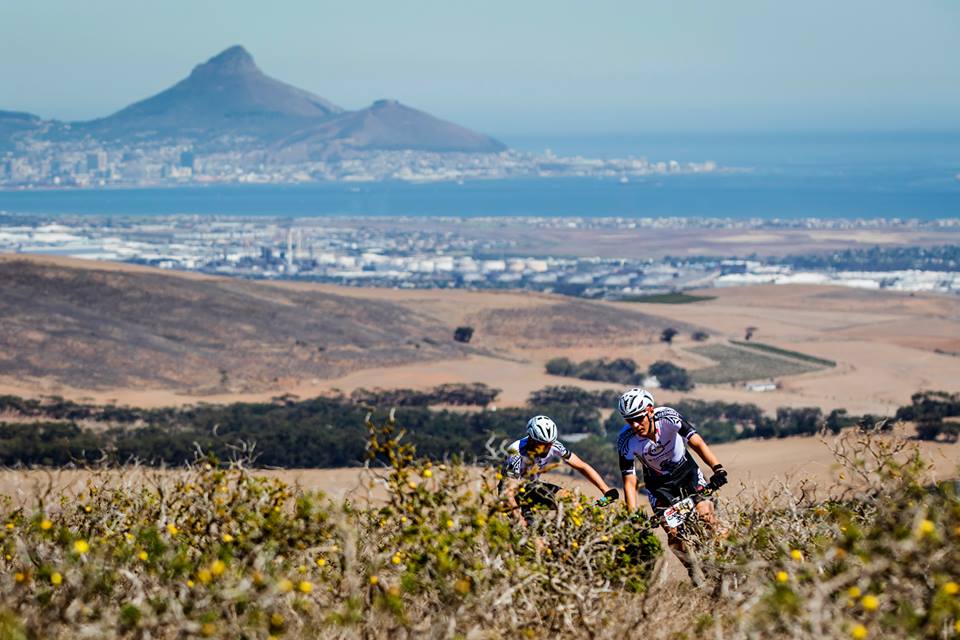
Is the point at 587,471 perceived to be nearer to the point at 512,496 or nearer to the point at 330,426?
the point at 512,496

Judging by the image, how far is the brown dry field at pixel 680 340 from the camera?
130ft

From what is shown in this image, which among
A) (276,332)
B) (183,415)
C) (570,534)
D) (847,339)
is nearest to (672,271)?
(847,339)

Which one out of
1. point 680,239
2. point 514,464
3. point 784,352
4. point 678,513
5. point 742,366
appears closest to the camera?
point 514,464

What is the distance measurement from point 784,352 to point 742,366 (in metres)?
4.00

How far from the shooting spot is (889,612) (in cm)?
560

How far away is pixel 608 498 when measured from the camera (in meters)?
8.06

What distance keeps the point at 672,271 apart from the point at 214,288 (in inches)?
1985

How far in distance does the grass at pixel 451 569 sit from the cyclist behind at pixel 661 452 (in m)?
0.41

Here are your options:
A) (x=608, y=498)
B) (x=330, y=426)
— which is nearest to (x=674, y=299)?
(x=330, y=426)

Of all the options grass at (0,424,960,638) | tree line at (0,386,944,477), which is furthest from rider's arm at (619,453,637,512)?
tree line at (0,386,944,477)

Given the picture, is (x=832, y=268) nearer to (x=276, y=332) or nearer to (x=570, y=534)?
(x=276, y=332)

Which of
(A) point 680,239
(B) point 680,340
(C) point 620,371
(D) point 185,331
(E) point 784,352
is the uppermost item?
(E) point 784,352

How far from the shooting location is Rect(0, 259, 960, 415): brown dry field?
39719 mm

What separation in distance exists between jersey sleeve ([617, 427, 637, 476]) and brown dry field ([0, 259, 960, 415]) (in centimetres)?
2691
